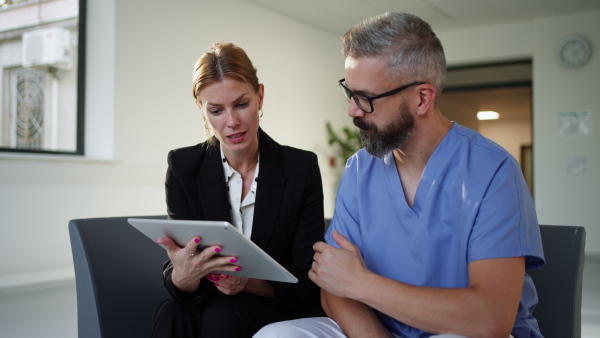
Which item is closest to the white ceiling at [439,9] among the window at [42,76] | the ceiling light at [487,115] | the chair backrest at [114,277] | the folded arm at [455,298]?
the window at [42,76]

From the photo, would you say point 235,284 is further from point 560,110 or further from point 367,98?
point 560,110

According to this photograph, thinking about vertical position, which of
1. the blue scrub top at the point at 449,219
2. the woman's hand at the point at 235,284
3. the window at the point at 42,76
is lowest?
the woman's hand at the point at 235,284

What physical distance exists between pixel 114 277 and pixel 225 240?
0.47m

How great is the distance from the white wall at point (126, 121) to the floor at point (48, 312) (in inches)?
10.4

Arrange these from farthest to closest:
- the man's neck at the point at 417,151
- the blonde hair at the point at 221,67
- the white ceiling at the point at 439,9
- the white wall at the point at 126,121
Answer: the white ceiling at the point at 439,9
the white wall at the point at 126,121
the blonde hair at the point at 221,67
the man's neck at the point at 417,151

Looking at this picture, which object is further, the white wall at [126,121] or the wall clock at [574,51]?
the wall clock at [574,51]

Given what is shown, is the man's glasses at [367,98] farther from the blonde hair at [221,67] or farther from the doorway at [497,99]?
the doorway at [497,99]

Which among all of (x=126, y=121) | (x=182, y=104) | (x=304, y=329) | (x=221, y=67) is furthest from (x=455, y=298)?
(x=182, y=104)

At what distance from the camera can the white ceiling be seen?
6715mm

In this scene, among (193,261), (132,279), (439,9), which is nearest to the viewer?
(193,261)

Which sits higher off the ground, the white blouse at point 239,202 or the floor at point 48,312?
the white blouse at point 239,202

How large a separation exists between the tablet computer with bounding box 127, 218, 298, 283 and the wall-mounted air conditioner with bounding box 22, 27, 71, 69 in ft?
13.9

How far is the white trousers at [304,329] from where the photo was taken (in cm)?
131

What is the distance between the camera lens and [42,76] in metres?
5.10
